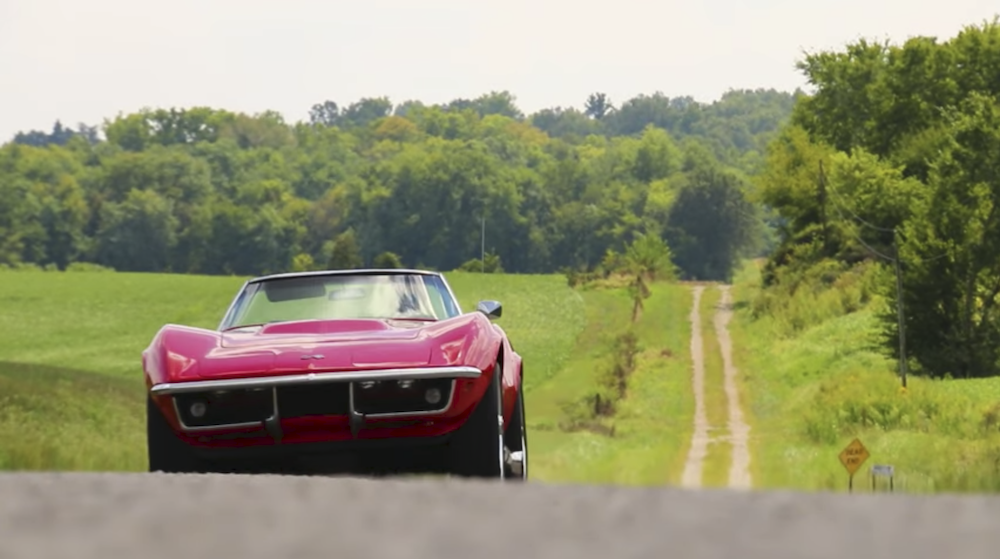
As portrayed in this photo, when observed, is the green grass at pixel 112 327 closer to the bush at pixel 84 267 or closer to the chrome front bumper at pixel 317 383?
the chrome front bumper at pixel 317 383

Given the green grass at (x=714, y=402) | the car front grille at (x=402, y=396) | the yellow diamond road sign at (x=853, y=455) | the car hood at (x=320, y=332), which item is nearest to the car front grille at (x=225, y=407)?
the car hood at (x=320, y=332)

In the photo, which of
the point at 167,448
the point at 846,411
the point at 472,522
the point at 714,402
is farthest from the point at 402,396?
the point at 714,402

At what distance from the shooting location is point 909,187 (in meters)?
95.2

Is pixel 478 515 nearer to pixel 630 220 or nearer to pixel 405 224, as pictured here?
pixel 405 224

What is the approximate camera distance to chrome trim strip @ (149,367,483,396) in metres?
8.66

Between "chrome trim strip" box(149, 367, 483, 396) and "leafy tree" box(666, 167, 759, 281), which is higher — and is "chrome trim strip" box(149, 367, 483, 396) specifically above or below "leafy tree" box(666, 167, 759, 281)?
above

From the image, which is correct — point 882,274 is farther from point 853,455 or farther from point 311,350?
point 311,350

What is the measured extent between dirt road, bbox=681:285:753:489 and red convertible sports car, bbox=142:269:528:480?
16.0m

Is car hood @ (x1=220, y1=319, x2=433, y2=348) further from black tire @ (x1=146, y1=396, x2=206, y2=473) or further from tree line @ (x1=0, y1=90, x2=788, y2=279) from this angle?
tree line @ (x1=0, y1=90, x2=788, y2=279)

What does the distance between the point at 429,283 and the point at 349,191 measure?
176 meters

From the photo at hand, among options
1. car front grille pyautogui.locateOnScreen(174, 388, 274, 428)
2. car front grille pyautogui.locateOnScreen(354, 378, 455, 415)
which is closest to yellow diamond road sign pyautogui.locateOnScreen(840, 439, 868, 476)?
car front grille pyautogui.locateOnScreen(354, 378, 455, 415)

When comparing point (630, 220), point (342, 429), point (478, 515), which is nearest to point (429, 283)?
point (342, 429)

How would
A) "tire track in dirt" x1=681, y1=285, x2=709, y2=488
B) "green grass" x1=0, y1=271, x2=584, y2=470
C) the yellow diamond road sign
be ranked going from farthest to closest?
"tire track in dirt" x1=681, y1=285, x2=709, y2=488
"green grass" x1=0, y1=271, x2=584, y2=470
the yellow diamond road sign

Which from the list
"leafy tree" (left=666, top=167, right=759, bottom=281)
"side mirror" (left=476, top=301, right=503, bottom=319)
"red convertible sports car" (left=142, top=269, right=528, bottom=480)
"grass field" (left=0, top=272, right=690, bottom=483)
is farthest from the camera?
"leafy tree" (left=666, top=167, right=759, bottom=281)
